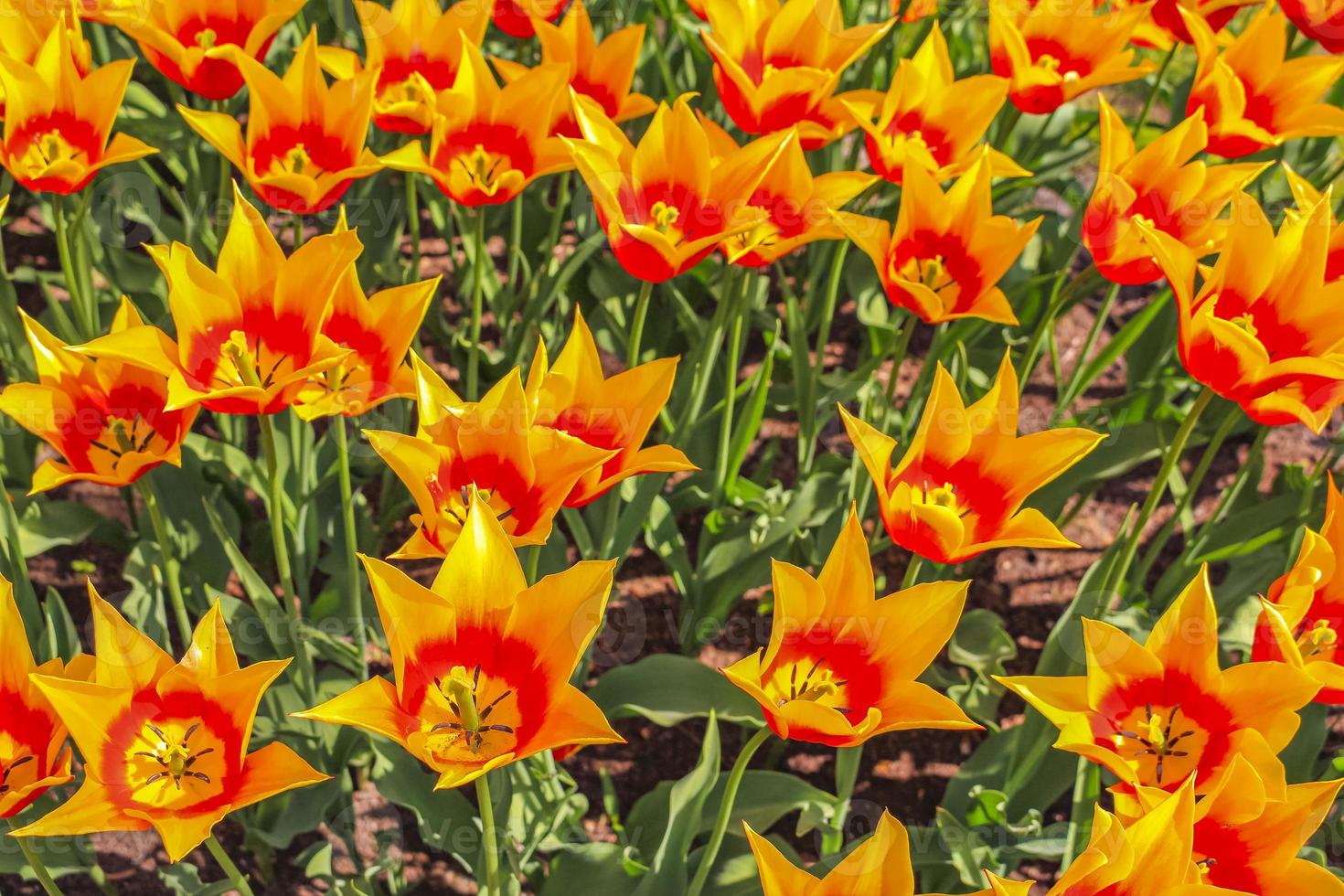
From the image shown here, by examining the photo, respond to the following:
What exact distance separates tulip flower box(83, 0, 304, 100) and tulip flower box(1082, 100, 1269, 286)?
160 centimetres

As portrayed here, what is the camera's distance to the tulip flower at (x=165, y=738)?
5.06 feet

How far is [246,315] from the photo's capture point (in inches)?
80.4

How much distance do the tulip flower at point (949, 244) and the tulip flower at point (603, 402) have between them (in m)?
0.61

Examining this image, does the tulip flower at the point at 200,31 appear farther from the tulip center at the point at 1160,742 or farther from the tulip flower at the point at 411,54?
the tulip center at the point at 1160,742

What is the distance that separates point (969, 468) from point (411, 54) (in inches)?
58.2

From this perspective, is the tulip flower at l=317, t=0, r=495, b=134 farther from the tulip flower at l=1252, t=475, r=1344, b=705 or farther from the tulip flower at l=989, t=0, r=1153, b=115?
the tulip flower at l=1252, t=475, r=1344, b=705

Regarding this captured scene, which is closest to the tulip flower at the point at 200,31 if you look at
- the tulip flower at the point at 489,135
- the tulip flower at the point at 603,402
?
the tulip flower at the point at 489,135

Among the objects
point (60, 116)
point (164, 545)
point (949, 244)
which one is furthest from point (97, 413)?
point (949, 244)

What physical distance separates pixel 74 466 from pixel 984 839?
178 cm

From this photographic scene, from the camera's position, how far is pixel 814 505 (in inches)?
112

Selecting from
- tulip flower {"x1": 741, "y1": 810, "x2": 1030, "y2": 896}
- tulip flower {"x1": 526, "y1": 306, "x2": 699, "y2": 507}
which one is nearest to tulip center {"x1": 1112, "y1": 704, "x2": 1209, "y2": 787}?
tulip flower {"x1": 741, "y1": 810, "x2": 1030, "y2": 896}

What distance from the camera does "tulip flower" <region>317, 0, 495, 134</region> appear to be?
8.54ft

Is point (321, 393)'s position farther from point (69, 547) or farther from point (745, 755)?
point (69, 547)

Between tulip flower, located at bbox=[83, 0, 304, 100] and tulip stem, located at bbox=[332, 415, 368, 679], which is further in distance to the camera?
tulip flower, located at bbox=[83, 0, 304, 100]
